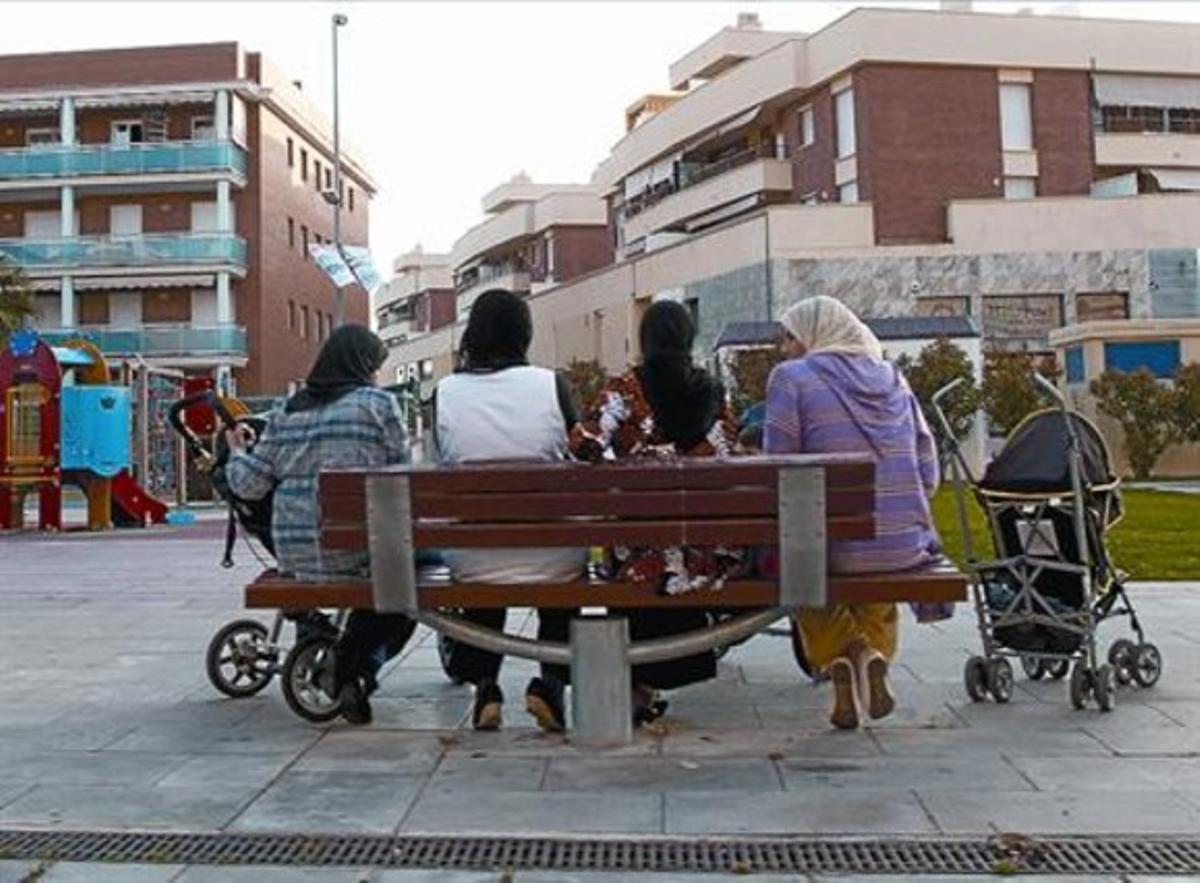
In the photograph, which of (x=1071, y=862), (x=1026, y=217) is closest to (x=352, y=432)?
(x=1071, y=862)

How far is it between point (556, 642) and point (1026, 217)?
39620mm

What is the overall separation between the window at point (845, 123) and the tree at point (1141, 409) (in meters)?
15.6

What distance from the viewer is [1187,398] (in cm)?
3186

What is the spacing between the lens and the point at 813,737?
5.87m

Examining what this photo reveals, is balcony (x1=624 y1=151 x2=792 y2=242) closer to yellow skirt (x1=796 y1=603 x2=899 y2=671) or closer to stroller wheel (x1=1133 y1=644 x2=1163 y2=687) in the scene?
stroller wheel (x1=1133 y1=644 x2=1163 y2=687)

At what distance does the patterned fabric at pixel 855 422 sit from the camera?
6.07m

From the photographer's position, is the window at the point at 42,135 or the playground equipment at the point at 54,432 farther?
the window at the point at 42,135

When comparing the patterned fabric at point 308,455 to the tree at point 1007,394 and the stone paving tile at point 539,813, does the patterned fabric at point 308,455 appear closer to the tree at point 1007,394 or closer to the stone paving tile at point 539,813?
the stone paving tile at point 539,813

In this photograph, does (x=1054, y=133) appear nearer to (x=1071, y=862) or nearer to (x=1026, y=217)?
(x=1026, y=217)

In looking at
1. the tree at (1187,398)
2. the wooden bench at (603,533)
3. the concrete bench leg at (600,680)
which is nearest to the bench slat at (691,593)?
the wooden bench at (603,533)

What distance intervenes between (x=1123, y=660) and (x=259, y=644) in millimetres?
4292

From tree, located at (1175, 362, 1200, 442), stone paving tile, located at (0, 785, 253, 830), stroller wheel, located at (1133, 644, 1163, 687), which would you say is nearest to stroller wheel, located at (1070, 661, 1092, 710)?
stroller wheel, located at (1133, 644, 1163, 687)

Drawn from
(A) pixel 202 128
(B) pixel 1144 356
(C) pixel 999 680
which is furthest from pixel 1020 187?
(C) pixel 999 680

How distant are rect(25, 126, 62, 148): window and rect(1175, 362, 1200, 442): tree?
41.8m
